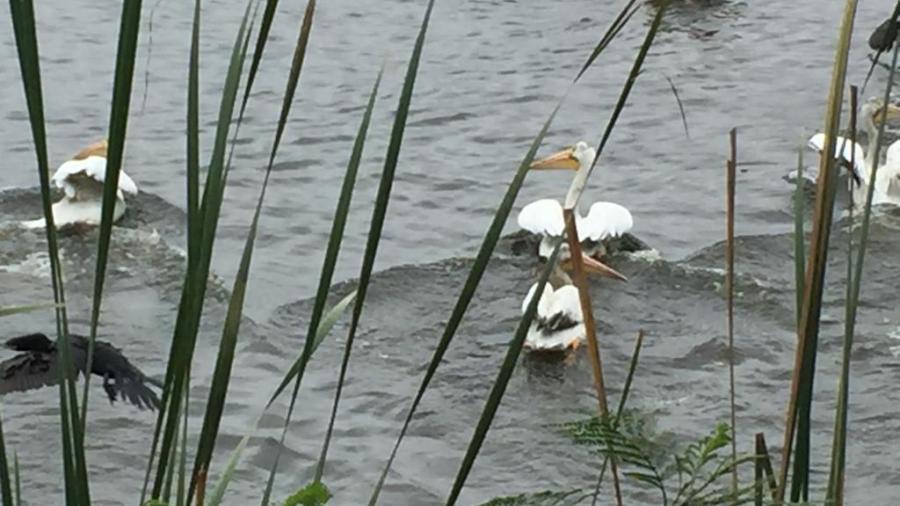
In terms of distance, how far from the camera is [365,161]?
8820 mm

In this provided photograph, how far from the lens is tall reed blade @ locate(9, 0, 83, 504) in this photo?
1679 millimetres

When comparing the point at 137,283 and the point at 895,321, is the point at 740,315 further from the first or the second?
the point at 137,283

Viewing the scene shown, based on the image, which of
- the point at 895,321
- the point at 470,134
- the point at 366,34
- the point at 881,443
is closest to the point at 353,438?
the point at 881,443

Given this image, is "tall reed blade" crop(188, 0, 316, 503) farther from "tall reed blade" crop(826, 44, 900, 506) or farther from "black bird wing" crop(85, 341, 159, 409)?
"tall reed blade" crop(826, 44, 900, 506)

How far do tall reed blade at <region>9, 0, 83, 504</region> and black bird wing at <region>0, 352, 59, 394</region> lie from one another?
55 cm

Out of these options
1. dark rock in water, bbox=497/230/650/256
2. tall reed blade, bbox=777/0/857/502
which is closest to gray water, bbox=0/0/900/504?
dark rock in water, bbox=497/230/650/256

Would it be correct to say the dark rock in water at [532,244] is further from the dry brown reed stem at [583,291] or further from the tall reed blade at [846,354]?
the tall reed blade at [846,354]

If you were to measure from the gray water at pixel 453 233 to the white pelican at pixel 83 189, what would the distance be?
14 cm

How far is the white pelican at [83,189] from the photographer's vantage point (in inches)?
298

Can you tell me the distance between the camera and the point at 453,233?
7684 millimetres

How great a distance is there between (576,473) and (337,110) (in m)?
4.71

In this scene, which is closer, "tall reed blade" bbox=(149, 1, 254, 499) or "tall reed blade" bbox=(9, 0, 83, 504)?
"tall reed blade" bbox=(9, 0, 83, 504)

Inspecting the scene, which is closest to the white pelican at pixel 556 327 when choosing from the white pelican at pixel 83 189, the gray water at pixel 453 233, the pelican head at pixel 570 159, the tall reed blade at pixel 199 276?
the gray water at pixel 453 233

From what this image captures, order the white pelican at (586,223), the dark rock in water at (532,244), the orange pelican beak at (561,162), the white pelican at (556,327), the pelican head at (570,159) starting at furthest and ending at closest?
1. the orange pelican beak at (561,162)
2. the pelican head at (570,159)
3. the dark rock in water at (532,244)
4. the white pelican at (586,223)
5. the white pelican at (556,327)
